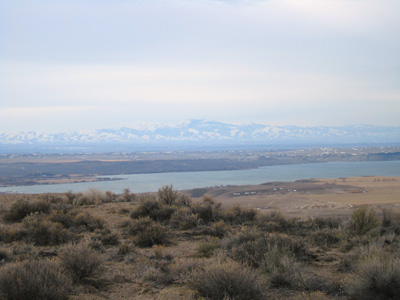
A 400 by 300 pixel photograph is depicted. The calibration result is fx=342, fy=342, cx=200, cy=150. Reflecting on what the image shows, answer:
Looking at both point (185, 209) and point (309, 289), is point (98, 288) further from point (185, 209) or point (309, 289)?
point (185, 209)

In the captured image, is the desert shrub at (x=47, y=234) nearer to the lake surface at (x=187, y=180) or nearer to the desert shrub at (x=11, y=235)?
the desert shrub at (x=11, y=235)

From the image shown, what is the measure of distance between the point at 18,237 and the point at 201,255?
5173 millimetres

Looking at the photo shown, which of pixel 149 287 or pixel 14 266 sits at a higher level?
pixel 14 266

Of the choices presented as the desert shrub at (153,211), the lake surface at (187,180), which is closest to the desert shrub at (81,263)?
the desert shrub at (153,211)

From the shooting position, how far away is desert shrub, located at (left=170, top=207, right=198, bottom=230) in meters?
11.4

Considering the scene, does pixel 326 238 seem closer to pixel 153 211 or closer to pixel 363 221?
pixel 363 221

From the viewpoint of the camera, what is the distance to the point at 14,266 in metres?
5.03

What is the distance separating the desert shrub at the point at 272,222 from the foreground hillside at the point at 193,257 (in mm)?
36

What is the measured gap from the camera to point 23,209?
12.2 meters

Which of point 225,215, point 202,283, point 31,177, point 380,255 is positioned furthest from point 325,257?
point 31,177

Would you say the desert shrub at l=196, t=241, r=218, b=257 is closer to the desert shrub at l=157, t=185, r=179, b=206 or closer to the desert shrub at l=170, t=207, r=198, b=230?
the desert shrub at l=170, t=207, r=198, b=230

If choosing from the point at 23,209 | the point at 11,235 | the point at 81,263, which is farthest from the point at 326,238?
the point at 23,209

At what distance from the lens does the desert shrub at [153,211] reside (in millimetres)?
12305

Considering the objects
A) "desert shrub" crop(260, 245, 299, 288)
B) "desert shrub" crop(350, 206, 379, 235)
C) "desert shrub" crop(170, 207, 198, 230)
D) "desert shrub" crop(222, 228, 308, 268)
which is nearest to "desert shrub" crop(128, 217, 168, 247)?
"desert shrub" crop(170, 207, 198, 230)
